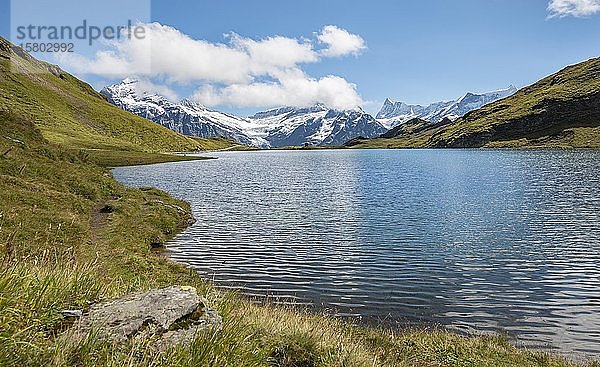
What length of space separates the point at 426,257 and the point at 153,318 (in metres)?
25.2

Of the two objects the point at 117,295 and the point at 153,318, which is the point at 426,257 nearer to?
the point at 117,295

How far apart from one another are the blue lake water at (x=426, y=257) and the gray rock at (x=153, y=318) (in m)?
13.2

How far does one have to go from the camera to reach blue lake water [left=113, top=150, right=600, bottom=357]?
20.6 m

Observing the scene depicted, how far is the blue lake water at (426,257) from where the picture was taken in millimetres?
20562

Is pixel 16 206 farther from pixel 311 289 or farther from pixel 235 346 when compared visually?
pixel 235 346

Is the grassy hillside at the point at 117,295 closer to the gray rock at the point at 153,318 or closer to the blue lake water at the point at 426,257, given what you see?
the gray rock at the point at 153,318

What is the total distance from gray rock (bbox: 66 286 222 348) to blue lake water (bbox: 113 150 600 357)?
13.2 metres

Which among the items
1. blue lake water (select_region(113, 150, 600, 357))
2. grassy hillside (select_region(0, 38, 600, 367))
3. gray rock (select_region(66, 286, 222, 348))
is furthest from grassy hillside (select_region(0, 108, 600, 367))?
blue lake water (select_region(113, 150, 600, 357))

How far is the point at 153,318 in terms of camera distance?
7.93 meters

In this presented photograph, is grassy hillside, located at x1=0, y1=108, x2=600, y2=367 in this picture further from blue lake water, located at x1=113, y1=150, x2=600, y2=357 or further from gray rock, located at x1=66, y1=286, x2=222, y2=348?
blue lake water, located at x1=113, y1=150, x2=600, y2=357

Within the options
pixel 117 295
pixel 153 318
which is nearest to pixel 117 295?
pixel 117 295

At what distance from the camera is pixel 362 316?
20.5m

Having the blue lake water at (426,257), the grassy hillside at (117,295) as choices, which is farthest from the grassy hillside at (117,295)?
the blue lake water at (426,257)

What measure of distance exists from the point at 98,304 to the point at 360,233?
31.1 meters
